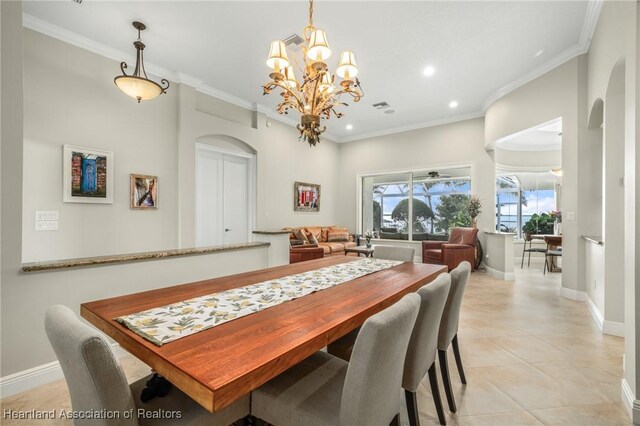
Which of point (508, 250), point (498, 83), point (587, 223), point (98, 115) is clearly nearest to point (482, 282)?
point (508, 250)

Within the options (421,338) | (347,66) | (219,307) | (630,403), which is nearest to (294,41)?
(347,66)

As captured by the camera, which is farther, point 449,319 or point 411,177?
point 411,177

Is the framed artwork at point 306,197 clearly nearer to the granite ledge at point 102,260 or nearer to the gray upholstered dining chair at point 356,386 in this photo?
the granite ledge at point 102,260

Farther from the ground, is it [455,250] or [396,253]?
[396,253]

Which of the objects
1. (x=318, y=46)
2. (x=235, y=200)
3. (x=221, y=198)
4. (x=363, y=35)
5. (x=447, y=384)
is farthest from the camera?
(x=235, y=200)

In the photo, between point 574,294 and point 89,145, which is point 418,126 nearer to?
point 574,294

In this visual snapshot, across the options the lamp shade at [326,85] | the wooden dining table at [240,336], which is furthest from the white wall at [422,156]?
the wooden dining table at [240,336]

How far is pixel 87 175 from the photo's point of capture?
11.5 ft

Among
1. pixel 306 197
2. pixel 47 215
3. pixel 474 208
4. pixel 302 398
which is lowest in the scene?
pixel 302 398

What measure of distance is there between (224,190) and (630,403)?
537 centimetres

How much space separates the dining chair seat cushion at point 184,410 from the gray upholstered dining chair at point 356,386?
7 cm

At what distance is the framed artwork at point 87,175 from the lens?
335cm

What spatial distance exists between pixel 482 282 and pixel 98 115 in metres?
6.35

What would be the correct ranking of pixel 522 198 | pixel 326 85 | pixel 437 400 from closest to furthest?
pixel 437 400 → pixel 326 85 → pixel 522 198
